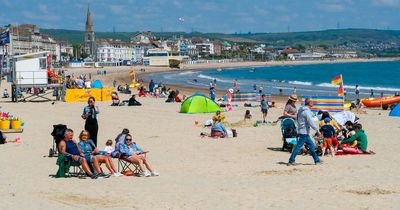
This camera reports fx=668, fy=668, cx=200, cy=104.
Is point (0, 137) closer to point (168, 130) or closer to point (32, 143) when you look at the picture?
point (32, 143)

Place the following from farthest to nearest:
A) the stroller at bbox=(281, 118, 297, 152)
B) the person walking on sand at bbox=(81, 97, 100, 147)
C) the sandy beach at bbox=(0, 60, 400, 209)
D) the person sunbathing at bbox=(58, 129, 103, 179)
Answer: the stroller at bbox=(281, 118, 297, 152)
the person walking on sand at bbox=(81, 97, 100, 147)
the person sunbathing at bbox=(58, 129, 103, 179)
the sandy beach at bbox=(0, 60, 400, 209)

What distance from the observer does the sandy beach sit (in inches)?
375

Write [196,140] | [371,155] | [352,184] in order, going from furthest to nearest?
1. [196,140]
2. [371,155]
3. [352,184]

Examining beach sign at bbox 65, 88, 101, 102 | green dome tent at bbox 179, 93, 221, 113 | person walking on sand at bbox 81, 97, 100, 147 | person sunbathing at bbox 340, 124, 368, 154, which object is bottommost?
beach sign at bbox 65, 88, 101, 102

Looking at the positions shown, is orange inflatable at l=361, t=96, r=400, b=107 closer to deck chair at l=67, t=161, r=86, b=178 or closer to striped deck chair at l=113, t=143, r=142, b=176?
striped deck chair at l=113, t=143, r=142, b=176

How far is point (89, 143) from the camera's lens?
11875 mm

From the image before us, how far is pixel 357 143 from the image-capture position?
14.3 metres

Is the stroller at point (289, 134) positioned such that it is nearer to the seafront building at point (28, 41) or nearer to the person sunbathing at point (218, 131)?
the person sunbathing at point (218, 131)

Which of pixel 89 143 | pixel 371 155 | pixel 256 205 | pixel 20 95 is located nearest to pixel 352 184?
pixel 256 205

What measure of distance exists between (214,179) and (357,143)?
13.8 feet

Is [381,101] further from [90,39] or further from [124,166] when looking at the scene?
[90,39]

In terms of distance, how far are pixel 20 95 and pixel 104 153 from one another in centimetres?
2456

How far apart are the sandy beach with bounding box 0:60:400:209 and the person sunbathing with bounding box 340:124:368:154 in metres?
0.32

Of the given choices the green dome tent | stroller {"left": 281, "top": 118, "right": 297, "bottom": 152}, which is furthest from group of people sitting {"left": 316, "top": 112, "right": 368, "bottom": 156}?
the green dome tent
